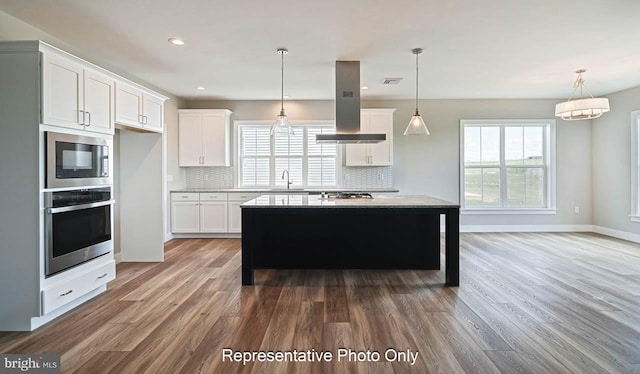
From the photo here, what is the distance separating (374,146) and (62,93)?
4.59 meters

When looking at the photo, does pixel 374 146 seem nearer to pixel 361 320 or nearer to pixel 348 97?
pixel 348 97

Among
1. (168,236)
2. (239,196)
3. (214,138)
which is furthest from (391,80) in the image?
(168,236)

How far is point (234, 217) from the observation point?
19.3 ft

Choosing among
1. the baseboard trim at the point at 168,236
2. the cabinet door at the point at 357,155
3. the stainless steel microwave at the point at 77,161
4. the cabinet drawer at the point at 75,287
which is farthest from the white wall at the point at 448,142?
the cabinet drawer at the point at 75,287

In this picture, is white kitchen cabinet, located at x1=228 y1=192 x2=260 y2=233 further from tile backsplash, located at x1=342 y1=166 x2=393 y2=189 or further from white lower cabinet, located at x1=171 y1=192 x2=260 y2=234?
tile backsplash, located at x1=342 y1=166 x2=393 y2=189

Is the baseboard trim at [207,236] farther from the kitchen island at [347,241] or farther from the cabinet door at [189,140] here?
the kitchen island at [347,241]

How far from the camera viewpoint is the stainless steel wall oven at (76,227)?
8.63 ft

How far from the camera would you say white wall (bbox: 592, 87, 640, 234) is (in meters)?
5.66

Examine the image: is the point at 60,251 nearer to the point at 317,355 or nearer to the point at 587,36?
the point at 317,355

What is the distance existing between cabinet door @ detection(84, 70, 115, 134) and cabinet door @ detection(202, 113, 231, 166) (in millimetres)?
2735

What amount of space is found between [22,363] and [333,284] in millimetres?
2500

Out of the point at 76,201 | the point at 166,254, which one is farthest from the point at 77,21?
the point at 166,254

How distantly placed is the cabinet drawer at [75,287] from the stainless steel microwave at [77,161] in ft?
2.64

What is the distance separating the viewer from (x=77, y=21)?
→ 3.04 m
